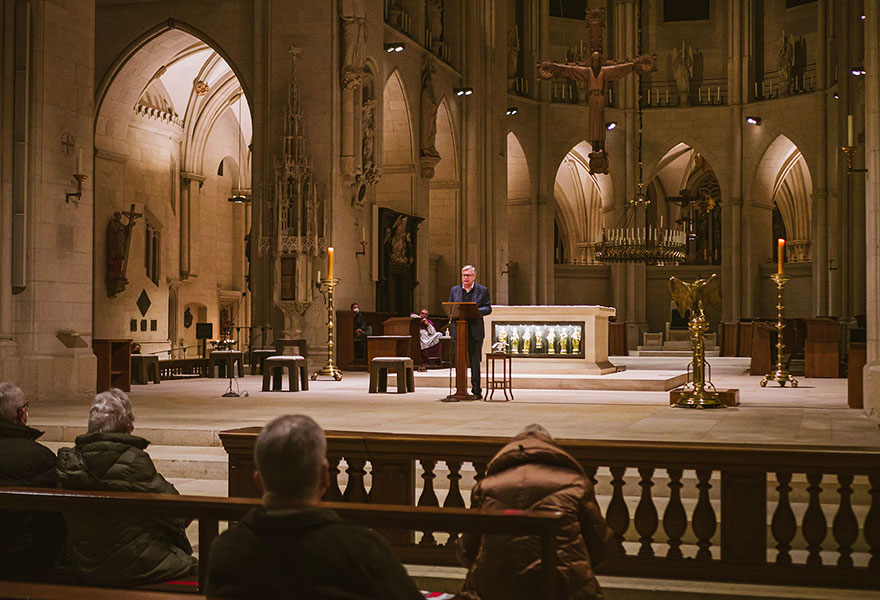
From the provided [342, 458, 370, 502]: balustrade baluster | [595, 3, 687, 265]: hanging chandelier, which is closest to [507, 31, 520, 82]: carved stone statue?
[595, 3, 687, 265]: hanging chandelier

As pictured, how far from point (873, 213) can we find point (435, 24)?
17.0 m

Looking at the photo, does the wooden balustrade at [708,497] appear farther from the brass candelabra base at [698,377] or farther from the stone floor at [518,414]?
the brass candelabra base at [698,377]

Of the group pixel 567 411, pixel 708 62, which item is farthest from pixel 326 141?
pixel 708 62

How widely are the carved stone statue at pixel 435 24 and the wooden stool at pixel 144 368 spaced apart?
11593 millimetres

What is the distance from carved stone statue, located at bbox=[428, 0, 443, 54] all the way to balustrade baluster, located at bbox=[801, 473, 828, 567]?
21150 mm

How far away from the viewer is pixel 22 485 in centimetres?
412

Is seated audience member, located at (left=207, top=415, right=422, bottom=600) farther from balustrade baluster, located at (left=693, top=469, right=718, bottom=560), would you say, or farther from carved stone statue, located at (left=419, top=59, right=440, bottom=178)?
carved stone statue, located at (left=419, top=59, right=440, bottom=178)

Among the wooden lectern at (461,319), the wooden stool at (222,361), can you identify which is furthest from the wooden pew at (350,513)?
the wooden stool at (222,361)

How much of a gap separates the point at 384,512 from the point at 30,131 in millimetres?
10185

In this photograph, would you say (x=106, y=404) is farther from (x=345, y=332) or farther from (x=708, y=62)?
(x=708, y=62)

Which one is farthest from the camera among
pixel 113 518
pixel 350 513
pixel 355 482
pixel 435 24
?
pixel 435 24

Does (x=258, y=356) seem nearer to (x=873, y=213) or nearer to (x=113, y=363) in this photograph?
(x=113, y=363)

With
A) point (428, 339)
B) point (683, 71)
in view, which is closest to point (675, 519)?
point (428, 339)

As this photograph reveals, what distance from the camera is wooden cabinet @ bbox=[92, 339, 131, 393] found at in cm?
1342
